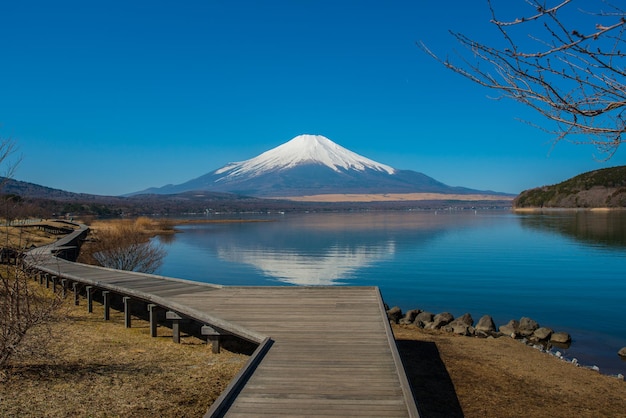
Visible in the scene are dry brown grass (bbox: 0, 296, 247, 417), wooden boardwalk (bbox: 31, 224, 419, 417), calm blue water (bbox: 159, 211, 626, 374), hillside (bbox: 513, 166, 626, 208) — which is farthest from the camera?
hillside (bbox: 513, 166, 626, 208)

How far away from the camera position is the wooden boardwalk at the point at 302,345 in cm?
571

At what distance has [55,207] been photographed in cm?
10725

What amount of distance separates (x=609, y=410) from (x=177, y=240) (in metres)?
51.4

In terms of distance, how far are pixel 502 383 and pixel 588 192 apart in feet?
438

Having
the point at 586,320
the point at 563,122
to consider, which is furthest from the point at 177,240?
the point at 563,122

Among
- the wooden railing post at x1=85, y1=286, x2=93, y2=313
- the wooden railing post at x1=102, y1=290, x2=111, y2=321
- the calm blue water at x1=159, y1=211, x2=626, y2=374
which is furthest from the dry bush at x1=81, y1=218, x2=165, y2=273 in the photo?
the wooden railing post at x1=102, y1=290, x2=111, y2=321

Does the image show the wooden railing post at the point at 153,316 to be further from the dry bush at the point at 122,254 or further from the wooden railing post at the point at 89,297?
the dry bush at the point at 122,254

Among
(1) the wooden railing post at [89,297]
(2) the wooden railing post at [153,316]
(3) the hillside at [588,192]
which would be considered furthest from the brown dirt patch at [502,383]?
(3) the hillside at [588,192]

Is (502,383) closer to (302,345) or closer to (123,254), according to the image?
(302,345)

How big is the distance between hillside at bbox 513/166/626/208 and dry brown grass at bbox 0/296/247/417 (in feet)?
410

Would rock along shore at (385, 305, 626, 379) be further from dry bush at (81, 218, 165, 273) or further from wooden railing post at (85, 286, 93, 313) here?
dry bush at (81, 218, 165, 273)

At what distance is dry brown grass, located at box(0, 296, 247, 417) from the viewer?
7.38 metres

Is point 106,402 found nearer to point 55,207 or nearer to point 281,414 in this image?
point 281,414

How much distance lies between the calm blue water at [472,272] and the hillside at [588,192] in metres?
75.4
